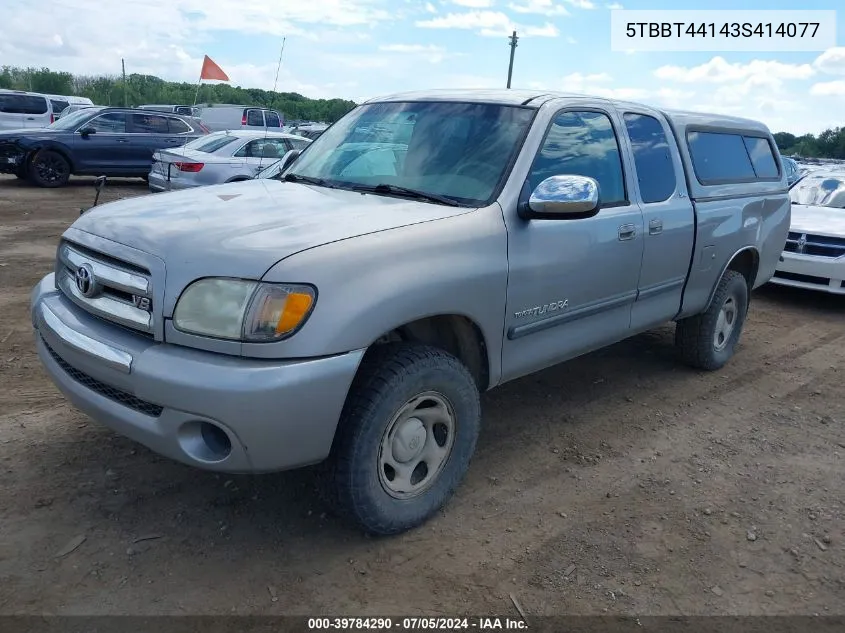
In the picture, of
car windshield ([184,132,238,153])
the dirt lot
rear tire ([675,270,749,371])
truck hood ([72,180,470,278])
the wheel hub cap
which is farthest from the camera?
car windshield ([184,132,238,153])

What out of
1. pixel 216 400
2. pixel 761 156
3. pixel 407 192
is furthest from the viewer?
pixel 761 156

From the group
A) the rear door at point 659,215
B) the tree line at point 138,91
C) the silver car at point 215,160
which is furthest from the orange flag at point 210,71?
the tree line at point 138,91

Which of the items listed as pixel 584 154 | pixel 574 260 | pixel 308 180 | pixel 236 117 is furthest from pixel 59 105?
pixel 574 260

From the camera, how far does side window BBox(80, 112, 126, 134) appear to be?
585 inches

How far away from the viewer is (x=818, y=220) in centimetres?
819

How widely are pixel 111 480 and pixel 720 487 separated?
3013 millimetres

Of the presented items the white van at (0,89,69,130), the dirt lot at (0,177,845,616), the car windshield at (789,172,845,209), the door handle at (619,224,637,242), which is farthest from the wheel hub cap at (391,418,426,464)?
the white van at (0,89,69,130)

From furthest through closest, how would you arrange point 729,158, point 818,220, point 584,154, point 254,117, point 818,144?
point 818,144 → point 254,117 → point 818,220 → point 729,158 → point 584,154

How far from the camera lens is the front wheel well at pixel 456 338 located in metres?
3.14

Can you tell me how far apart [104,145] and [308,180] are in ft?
41.8

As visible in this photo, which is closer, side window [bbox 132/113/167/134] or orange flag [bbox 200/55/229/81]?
orange flag [bbox 200/55/229/81]

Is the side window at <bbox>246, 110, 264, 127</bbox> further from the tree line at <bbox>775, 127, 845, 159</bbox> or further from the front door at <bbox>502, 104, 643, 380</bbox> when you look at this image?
the tree line at <bbox>775, 127, 845, 159</bbox>

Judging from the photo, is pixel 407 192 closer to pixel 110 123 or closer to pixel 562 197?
pixel 562 197

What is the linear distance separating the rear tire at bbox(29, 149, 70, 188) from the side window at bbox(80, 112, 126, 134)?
96 cm
